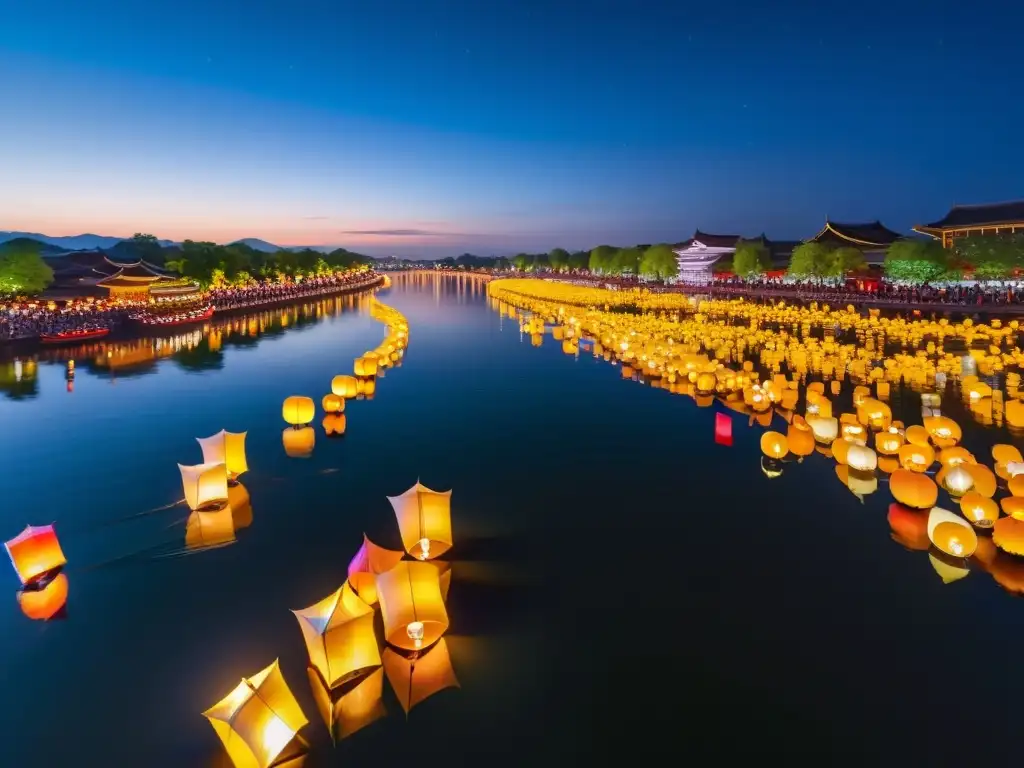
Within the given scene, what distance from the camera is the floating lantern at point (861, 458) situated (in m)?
14.8

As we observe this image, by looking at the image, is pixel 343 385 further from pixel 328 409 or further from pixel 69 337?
pixel 69 337

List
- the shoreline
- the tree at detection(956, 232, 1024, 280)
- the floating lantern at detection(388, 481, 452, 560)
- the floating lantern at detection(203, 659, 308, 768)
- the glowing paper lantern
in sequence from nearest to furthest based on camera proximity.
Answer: the floating lantern at detection(203, 659, 308, 768), the glowing paper lantern, the floating lantern at detection(388, 481, 452, 560), the shoreline, the tree at detection(956, 232, 1024, 280)

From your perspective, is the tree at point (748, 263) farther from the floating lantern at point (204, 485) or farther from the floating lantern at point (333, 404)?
the floating lantern at point (204, 485)

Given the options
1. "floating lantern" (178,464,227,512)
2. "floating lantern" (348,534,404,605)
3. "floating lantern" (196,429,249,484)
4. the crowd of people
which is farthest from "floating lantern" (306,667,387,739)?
the crowd of people

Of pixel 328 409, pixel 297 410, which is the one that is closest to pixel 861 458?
pixel 297 410

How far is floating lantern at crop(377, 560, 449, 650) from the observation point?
842cm

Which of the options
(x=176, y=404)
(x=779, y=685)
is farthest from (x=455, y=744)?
(x=176, y=404)

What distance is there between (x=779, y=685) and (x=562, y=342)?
3287 centimetres

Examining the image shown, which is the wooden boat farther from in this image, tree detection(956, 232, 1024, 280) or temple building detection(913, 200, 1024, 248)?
temple building detection(913, 200, 1024, 248)

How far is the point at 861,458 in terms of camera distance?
14828 millimetres

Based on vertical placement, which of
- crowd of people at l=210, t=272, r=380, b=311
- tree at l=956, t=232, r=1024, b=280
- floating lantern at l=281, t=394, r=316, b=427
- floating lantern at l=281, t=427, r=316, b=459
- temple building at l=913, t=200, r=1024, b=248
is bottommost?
crowd of people at l=210, t=272, r=380, b=311

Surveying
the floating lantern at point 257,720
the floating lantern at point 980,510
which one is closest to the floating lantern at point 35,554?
the floating lantern at point 257,720

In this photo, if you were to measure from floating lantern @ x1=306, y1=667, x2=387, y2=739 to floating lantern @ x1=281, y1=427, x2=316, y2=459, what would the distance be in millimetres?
9972

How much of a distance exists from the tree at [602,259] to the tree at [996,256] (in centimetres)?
7493
